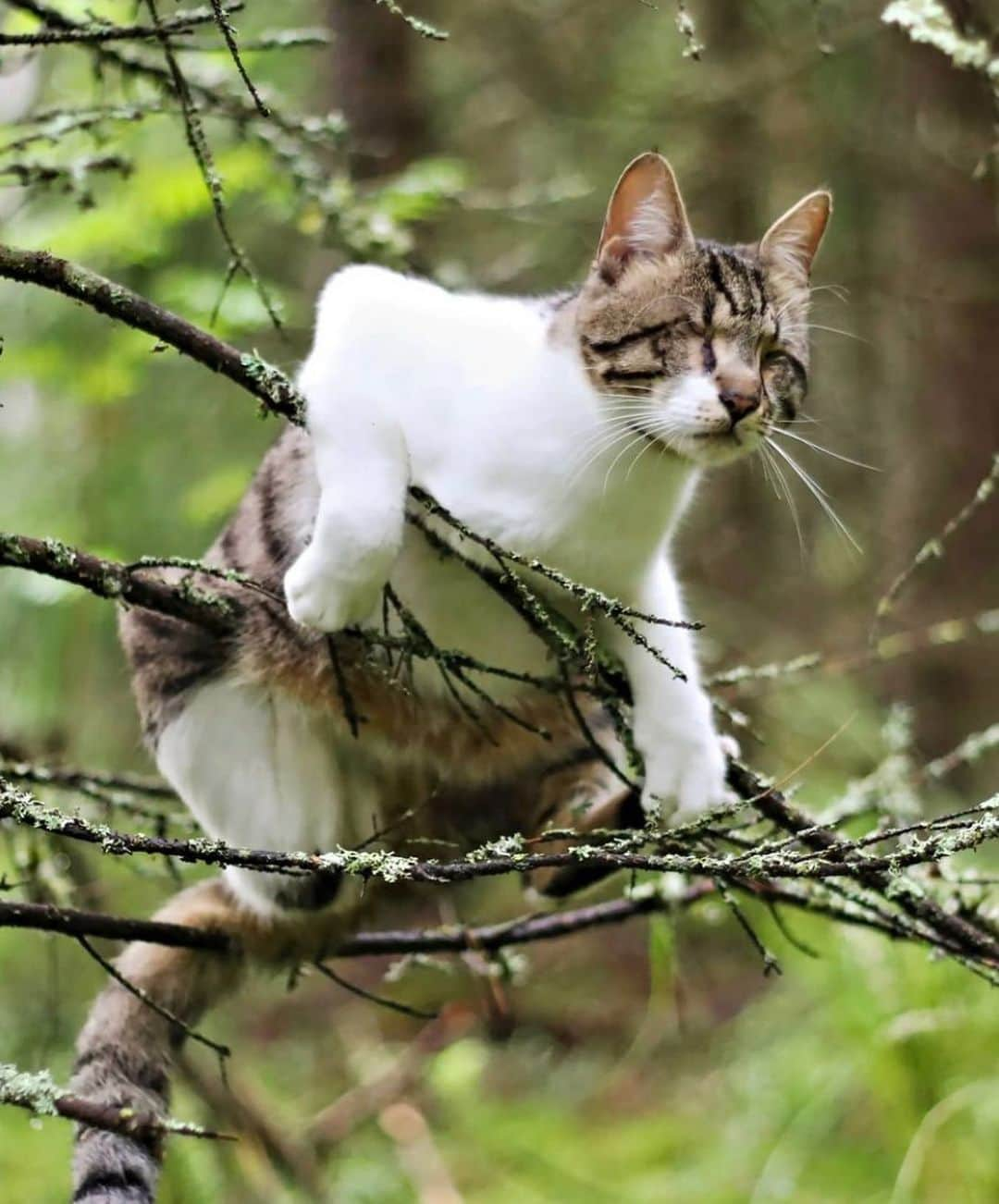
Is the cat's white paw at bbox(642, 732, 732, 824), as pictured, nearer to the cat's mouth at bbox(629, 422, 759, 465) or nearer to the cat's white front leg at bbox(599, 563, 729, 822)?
the cat's white front leg at bbox(599, 563, 729, 822)

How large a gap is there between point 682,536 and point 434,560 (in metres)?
4.07

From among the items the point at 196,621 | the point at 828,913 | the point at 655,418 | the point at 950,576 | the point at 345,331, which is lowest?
the point at 828,913

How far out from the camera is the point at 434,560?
5.92 feet

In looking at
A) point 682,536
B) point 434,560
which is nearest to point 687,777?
point 434,560

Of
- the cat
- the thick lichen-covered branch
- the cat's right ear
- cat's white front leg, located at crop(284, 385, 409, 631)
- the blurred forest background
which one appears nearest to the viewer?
the thick lichen-covered branch

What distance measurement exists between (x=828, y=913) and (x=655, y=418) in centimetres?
70

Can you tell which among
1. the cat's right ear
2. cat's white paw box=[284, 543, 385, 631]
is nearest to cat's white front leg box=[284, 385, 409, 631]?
cat's white paw box=[284, 543, 385, 631]

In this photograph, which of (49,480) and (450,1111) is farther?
(450,1111)

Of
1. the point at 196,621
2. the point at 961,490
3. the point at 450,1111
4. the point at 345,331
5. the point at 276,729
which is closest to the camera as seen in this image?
the point at 196,621

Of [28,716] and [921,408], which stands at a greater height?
[921,408]

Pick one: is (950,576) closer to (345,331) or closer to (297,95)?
(297,95)

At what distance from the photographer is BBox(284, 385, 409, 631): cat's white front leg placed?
1.56 meters

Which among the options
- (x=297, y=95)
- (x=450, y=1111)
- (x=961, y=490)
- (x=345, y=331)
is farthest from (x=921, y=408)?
(x=345, y=331)

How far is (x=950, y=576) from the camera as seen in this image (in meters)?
4.66
